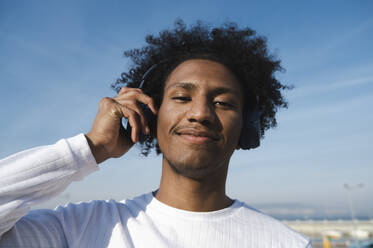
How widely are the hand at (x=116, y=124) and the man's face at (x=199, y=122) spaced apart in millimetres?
213

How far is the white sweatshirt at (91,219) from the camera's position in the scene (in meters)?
1.68

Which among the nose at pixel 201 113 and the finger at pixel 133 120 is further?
the nose at pixel 201 113

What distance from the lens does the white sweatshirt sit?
168 cm

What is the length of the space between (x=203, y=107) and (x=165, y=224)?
90 centimetres

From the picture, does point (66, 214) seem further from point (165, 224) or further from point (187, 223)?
point (187, 223)

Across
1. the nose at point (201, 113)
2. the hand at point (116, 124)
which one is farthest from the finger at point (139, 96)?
the nose at point (201, 113)

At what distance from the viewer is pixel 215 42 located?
3.04 metres

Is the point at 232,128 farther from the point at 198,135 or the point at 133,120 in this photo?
the point at 133,120

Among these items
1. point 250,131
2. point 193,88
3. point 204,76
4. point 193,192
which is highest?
point 204,76

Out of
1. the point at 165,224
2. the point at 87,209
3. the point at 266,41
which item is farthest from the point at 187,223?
the point at 266,41

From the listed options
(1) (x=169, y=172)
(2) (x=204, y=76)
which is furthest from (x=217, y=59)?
(1) (x=169, y=172)

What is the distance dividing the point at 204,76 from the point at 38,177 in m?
1.47

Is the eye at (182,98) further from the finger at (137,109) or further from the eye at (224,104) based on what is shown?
the finger at (137,109)

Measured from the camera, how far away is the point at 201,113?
222 cm
